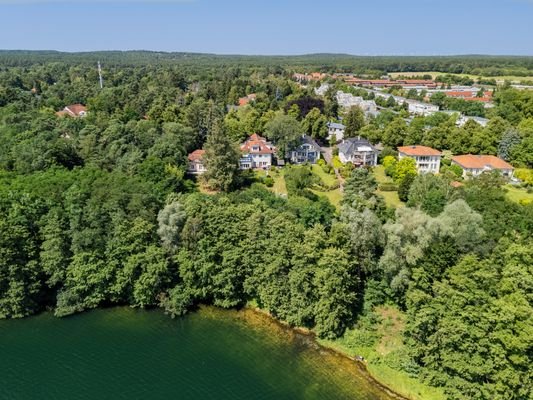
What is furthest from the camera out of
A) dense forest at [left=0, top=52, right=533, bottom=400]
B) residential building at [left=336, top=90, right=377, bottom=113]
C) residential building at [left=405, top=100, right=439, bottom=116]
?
residential building at [left=336, top=90, right=377, bottom=113]

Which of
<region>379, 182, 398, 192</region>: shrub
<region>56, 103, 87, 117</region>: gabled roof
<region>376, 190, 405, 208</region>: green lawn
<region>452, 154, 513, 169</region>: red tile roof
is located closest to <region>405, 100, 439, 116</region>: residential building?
<region>452, 154, 513, 169</region>: red tile roof

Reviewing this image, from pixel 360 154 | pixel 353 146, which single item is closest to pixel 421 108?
pixel 353 146

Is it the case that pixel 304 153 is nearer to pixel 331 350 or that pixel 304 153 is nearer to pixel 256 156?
pixel 256 156

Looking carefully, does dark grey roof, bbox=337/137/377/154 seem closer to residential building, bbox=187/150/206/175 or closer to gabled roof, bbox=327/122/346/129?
gabled roof, bbox=327/122/346/129

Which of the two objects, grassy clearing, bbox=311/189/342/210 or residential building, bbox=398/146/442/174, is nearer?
grassy clearing, bbox=311/189/342/210

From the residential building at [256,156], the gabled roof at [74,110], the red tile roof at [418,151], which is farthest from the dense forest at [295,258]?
the gabled roof at [74,110]

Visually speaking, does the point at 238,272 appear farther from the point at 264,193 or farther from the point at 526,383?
the point at 526,383

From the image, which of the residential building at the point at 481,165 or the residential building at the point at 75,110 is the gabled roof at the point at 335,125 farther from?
the residential building at the point at 75,110
